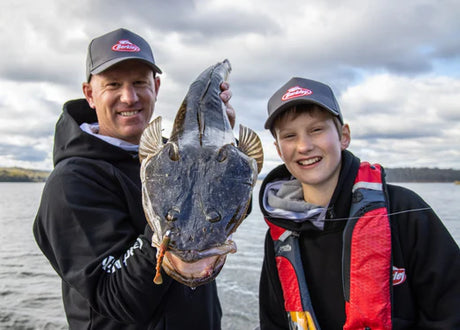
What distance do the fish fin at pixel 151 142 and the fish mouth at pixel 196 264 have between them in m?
0.74

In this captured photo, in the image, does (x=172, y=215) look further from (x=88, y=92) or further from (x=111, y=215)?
(x=88, y=92)

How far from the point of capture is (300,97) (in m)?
3.12

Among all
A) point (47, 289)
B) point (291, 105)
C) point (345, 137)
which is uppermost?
point (291, 105)

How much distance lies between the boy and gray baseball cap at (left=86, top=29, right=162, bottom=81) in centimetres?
124

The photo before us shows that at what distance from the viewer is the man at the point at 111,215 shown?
2285 mm

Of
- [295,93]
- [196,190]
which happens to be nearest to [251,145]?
[196,190]

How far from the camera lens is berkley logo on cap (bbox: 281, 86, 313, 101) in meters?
3.16

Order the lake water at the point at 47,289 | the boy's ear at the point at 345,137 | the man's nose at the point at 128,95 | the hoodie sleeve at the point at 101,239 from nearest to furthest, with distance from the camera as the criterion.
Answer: the hoodie sleeve at the point at 101,239 < the man's nose at the point at 128,95 < the boy's ear at the point at 345,137 < the lake water at the point at 47,289

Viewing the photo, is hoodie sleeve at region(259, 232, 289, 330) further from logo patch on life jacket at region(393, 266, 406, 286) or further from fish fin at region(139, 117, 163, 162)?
fish fin at region(139, 117, 163, 162)

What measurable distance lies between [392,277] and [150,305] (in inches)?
75.3

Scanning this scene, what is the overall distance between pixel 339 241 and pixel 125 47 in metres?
2.50

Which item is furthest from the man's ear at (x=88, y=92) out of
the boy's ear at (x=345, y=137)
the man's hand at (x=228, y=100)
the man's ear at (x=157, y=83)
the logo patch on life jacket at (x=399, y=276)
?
the logo patch on life jacket at (x=399, y=276)

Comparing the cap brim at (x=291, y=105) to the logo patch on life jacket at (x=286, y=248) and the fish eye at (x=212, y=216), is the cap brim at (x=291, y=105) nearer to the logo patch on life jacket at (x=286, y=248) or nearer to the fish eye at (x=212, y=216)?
the logo patch on life jacket at (x=286, y=248)

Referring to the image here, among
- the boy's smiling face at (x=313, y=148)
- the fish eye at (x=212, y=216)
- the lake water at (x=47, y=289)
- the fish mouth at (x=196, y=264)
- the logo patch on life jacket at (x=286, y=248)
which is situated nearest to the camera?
the fish mouth at (x=196, y=264)
